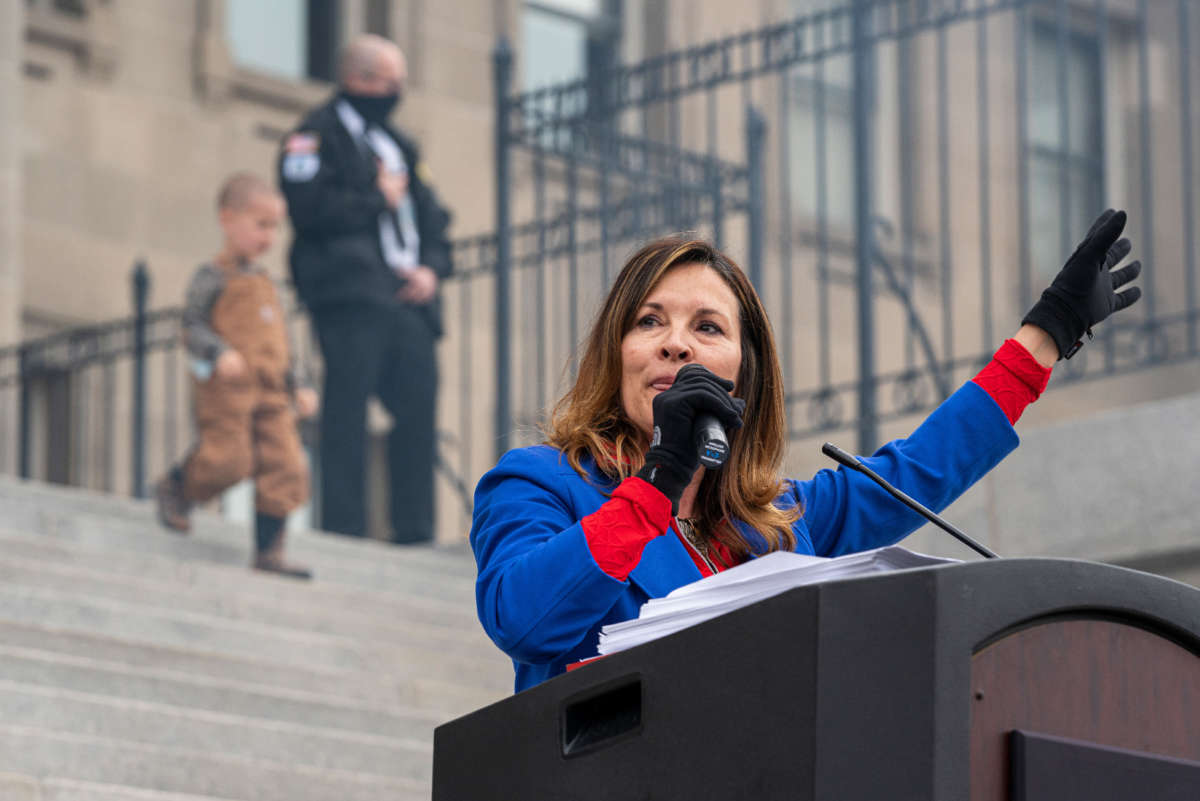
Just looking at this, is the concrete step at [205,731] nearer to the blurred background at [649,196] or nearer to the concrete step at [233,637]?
the concrete step at [233,637]

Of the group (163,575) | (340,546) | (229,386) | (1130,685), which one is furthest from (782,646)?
(340,546)

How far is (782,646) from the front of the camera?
1.77 meters

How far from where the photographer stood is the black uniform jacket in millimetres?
8812

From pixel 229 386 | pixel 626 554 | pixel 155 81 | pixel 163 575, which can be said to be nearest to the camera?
pixel 626 554

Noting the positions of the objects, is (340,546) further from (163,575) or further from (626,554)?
(626,554)

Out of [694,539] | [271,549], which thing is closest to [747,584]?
[694,539]

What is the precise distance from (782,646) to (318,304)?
24.1 ft

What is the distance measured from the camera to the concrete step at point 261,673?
595 centimetres

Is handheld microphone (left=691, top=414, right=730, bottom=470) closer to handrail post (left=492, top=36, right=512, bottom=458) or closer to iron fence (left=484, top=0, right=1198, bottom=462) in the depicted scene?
handrail post (left=492, top=36, right=512, bottom=458)

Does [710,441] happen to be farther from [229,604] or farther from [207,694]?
[229,604]

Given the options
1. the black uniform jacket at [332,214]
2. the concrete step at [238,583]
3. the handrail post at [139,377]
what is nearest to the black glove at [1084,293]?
the concrete step at [238,583]

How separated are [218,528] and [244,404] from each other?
788 mm

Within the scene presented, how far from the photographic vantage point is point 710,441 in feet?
7.09

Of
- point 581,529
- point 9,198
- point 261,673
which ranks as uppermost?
point 9,198
